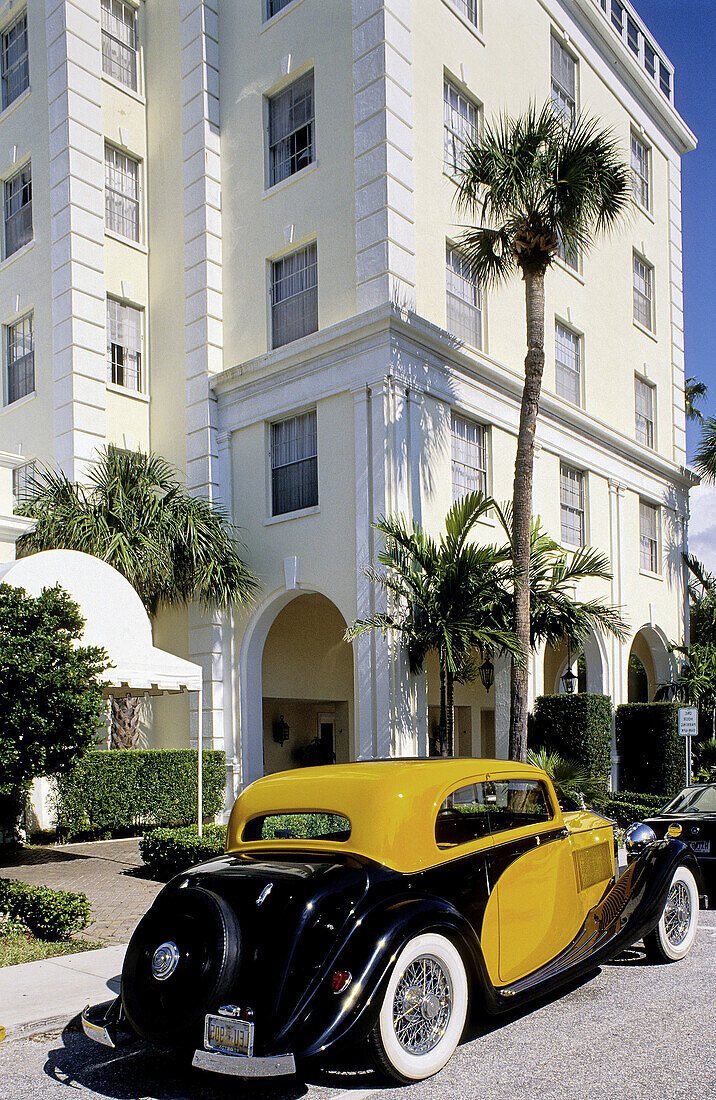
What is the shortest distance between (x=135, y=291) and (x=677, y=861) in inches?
671

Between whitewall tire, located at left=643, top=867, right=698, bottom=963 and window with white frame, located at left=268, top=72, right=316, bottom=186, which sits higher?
window with white frame, located at left=268, top=72, right=316, bottom=186

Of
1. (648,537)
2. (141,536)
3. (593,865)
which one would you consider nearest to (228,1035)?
(593,865)

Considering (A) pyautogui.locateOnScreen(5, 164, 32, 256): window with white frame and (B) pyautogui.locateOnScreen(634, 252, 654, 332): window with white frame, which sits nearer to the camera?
(A) pyautogui.locateOnScreen(5, 164, 32, 256): window with white frame

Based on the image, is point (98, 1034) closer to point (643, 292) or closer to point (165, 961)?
point (165, 961)

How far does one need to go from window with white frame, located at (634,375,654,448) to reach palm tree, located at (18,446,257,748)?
12.1 meters

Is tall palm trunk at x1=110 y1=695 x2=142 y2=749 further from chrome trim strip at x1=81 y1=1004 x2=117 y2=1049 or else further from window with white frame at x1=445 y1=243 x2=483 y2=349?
chrome trim strip at x1=81 y1=1004 x2=117 y2=1049

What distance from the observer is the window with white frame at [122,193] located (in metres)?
20.7

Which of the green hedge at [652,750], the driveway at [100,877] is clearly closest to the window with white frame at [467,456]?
the green hedge at [652,750]

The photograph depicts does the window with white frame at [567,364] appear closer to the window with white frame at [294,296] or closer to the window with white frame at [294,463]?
the window with white frame at [294,296]

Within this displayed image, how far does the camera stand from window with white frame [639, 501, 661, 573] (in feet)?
80.1

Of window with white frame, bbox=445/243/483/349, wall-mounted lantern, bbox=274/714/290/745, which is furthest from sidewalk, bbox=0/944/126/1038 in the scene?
window with white frame, bbox=445/243/483/349

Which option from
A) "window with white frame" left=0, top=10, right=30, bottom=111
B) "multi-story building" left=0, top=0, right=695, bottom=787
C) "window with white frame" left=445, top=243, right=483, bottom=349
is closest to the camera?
"multi-story building" left=0, top=0, right=695, bottom=787

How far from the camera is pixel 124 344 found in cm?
2048

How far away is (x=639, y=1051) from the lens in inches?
208
